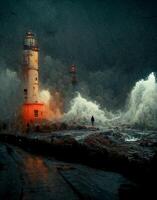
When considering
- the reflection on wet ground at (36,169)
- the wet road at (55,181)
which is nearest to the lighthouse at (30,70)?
the reflection on wet ground at (36,169)

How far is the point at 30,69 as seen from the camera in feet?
252

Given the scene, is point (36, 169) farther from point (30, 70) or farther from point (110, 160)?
point (30, 70)

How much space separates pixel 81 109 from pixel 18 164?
57637 mm

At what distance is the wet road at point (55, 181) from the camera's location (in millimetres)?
14820

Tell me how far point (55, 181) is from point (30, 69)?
199 ft

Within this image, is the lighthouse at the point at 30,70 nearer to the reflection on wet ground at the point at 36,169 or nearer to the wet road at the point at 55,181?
the reflection on wet ground at the point at 36,169

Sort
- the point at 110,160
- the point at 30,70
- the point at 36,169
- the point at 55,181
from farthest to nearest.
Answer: the point at 30,70 → the point at 110,160 → the point at 36,169 → the point at 55,181

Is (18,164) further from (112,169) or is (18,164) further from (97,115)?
(97,115)

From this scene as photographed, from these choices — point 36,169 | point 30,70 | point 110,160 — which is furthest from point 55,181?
point 30,70

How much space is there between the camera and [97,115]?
84.2 metres

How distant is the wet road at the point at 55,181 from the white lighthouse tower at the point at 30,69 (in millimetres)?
50681

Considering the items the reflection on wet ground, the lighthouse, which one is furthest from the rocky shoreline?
the lighthouse

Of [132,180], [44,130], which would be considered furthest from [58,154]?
[44,130]

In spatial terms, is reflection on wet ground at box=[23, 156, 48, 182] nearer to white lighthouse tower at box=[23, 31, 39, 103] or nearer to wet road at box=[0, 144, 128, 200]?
wet road at box=[0, 144, 128, 200]
